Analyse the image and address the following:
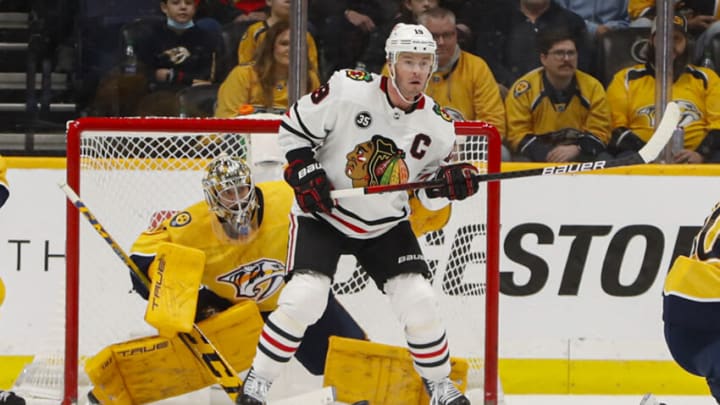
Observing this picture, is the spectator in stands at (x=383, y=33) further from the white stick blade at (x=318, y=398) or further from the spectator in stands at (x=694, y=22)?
the white stick blade at (x=318, y=398)

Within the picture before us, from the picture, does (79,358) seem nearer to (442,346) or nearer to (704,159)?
(442,346)

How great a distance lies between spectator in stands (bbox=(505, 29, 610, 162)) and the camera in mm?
4168

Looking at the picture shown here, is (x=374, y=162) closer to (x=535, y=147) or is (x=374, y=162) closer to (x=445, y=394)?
(x=445, y=394)

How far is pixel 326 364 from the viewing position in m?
3.56

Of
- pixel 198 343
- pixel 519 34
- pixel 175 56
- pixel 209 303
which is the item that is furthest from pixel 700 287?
pixel 175 56

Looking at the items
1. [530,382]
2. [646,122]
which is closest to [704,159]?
[646,122]

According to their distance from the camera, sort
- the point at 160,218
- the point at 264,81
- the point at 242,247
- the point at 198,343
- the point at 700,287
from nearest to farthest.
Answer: the point at 700,287
the point at 198,343
the point at 242,247
the point at 160,218
the point at 264,81

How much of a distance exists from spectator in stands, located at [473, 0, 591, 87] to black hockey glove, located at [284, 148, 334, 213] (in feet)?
4.00

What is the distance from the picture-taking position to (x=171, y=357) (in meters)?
3.59

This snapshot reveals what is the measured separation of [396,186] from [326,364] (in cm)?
66

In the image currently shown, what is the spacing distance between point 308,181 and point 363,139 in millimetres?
197

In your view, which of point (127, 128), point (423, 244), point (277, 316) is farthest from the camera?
point (423, 244)

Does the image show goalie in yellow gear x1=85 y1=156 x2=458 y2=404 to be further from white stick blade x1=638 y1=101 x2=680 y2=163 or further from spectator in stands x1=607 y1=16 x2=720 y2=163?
spectator in stands x1=607 y1=16 x2=720 y2=163

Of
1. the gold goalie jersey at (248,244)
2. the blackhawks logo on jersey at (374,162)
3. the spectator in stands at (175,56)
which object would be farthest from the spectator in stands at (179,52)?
the blackhawks logo on jersey at (374,162)
